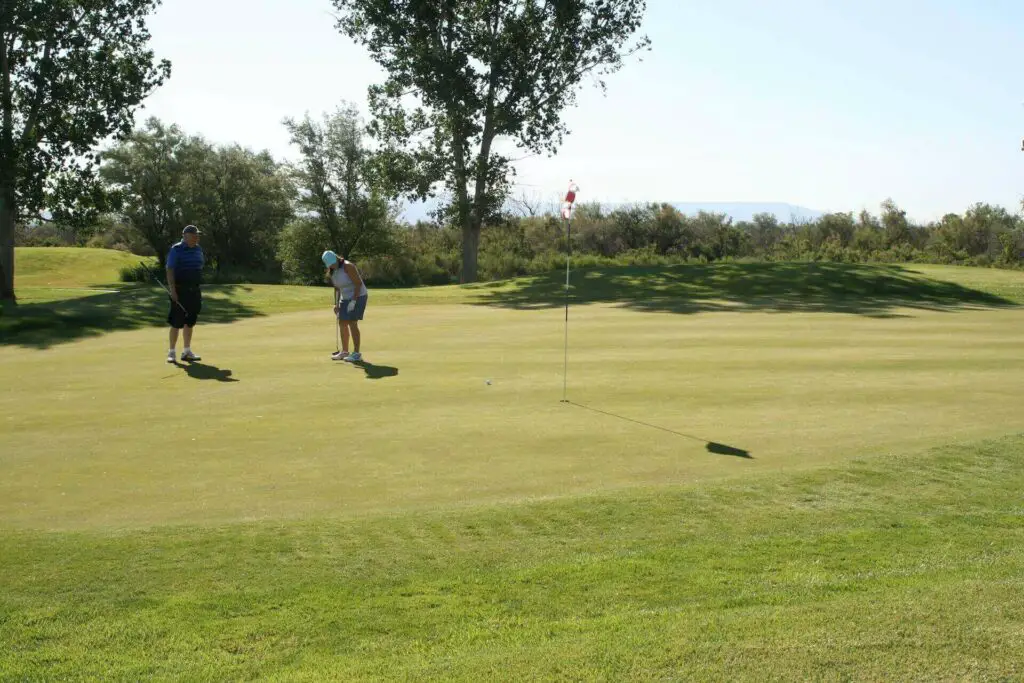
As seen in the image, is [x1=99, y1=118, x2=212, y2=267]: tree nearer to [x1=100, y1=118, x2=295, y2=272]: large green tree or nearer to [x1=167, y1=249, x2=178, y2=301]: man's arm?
[x1=100, y1=118, x2=295, y2=272]: large green tree

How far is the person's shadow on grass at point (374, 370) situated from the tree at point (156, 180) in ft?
174

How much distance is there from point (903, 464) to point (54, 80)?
1353 inches

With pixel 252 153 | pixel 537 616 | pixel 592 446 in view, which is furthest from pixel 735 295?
pixel 252 153

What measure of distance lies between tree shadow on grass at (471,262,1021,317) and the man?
38.2ft

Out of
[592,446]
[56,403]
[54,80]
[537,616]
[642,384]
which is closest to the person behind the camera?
[537,616]

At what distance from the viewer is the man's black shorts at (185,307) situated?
1670cm

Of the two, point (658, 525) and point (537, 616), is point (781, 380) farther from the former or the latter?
point (537, 616)

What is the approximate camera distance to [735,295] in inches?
1238

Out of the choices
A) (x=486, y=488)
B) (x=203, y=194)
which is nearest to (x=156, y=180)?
(x=203, y=194)

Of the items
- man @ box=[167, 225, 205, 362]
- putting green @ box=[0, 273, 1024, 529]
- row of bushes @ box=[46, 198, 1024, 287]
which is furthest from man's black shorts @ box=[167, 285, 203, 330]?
row of bushes @ box=[46, 198, 1024, 287]

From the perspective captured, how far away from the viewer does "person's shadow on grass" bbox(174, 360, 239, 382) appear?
566 inches

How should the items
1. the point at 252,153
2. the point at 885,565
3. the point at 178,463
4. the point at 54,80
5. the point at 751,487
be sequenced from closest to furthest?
1. the point at 885,565
2. the point at 751,487
3. the point at 178,463
4. the point at 54,80
5. the point at 252,153

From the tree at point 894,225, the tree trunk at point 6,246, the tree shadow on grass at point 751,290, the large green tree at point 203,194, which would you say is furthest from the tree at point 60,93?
the tree at point 894,225

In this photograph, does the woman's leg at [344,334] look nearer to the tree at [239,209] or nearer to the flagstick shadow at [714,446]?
the flagstick shadow at [714,446]
